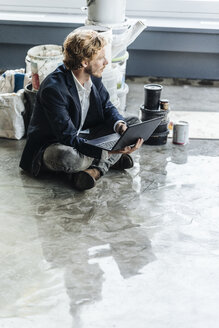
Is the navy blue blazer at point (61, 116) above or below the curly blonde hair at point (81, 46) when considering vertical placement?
below

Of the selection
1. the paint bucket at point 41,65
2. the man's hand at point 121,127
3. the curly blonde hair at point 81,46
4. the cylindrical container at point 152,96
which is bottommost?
the man's hand at point 121,127

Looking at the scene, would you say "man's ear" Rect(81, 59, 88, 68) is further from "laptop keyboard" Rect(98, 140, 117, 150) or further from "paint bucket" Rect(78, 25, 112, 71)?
"paint bucket" Rect(78, 25, 112, 71)

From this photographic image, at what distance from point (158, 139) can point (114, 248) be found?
1.25 m

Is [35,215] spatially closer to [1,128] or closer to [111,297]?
[111,297]

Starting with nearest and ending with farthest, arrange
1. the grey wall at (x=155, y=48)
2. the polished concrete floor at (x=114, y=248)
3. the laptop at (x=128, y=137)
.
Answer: the polished concrete floor at (x=114, y=248) < the laptop at (x=128, y=137) < the grey wall at (x=155, y=48)

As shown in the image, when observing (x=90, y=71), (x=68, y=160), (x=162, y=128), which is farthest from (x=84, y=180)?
(x=162, y=128)

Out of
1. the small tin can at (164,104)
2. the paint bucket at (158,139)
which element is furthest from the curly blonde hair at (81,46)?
the paint bucket at (158,139)

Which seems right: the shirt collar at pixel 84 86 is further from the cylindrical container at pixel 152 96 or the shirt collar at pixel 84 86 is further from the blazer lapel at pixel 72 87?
the cylindrical container at pixel 152 96

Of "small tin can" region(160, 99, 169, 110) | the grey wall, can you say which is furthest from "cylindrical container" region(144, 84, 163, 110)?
the grey wall

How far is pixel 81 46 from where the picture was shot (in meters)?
2.60

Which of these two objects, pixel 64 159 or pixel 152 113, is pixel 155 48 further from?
pixel 64 159

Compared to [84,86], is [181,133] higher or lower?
lower

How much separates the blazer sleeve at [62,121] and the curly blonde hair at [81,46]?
0.64 ft

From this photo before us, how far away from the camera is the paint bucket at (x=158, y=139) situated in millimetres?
3412
